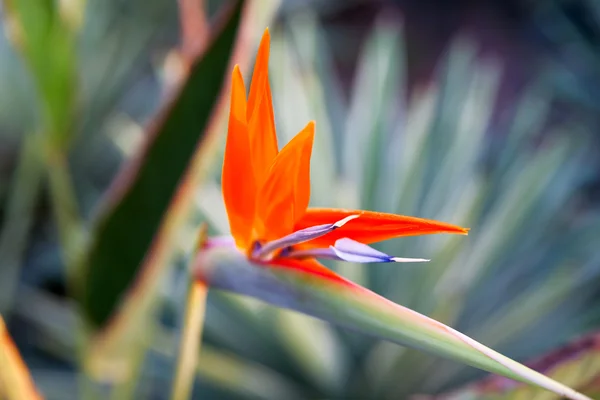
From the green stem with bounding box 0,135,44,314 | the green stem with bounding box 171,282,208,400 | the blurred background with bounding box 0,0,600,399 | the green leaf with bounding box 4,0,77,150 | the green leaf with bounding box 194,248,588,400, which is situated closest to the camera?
the green leaf with bounding box 194,248,588,400

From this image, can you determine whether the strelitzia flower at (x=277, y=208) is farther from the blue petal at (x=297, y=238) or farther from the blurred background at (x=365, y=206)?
the blurred background at (x=365, y=206)

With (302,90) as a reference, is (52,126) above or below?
below

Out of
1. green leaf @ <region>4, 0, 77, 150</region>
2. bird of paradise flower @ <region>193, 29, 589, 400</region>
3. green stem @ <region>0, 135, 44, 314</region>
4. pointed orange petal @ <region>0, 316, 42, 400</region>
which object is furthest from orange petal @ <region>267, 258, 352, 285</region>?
green stem @ <region>0, 135, 44, 314</region>

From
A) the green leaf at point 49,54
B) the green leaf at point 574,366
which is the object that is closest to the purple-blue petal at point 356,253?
the green leaf at point 574,366

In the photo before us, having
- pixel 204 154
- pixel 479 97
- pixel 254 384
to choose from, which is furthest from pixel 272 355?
pixel 479 97

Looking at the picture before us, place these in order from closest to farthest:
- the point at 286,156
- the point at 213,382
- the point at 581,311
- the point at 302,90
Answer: the point at 286,156
the point at 213,382
the point at 581,311
the point at 302,90

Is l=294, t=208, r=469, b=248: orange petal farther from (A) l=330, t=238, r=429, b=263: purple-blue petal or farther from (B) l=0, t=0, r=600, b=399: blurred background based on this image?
(B) l=0, t=0, r=600, b=399: blurred background

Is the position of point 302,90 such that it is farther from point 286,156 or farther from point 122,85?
point 286,156

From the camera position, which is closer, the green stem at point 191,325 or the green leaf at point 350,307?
the green leaf at point 350,307
